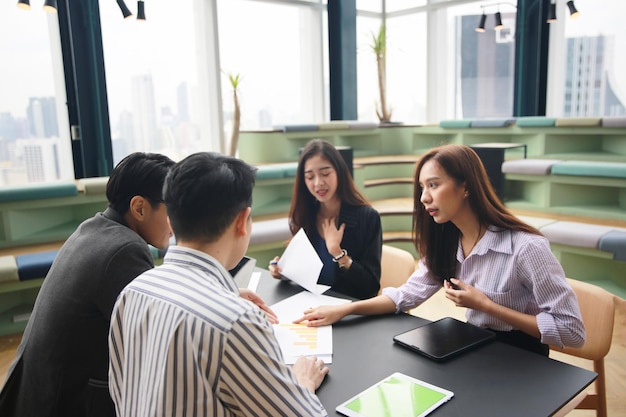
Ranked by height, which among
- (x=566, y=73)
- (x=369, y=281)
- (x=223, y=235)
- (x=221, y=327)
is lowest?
(x=369, y=281)

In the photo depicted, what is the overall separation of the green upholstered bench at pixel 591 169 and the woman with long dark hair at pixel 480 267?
8.26 ft

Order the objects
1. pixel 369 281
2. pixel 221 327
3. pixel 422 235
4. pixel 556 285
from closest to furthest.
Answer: pixel 221 327
pixel 556 285
pixel 422 235
pixel 369 281

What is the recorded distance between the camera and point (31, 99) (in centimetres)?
426

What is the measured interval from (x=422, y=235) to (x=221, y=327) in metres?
1.12

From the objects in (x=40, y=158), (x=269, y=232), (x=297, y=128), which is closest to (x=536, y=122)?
(x=297, y=128)

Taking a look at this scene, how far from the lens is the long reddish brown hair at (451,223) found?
1657mm

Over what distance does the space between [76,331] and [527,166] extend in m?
3.78

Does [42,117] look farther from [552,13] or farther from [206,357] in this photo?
[552,13]

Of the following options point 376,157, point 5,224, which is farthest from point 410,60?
point 5,224

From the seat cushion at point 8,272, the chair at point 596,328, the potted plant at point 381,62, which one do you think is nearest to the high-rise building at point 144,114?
the seat cushion at point 8,272

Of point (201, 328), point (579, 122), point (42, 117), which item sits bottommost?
point (201, 328)

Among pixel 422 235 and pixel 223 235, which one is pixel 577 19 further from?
pixel 223 235

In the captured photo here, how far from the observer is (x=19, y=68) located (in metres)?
4.19

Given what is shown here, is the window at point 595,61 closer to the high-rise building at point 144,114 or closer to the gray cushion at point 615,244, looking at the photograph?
the gray cushion at point 615,244
